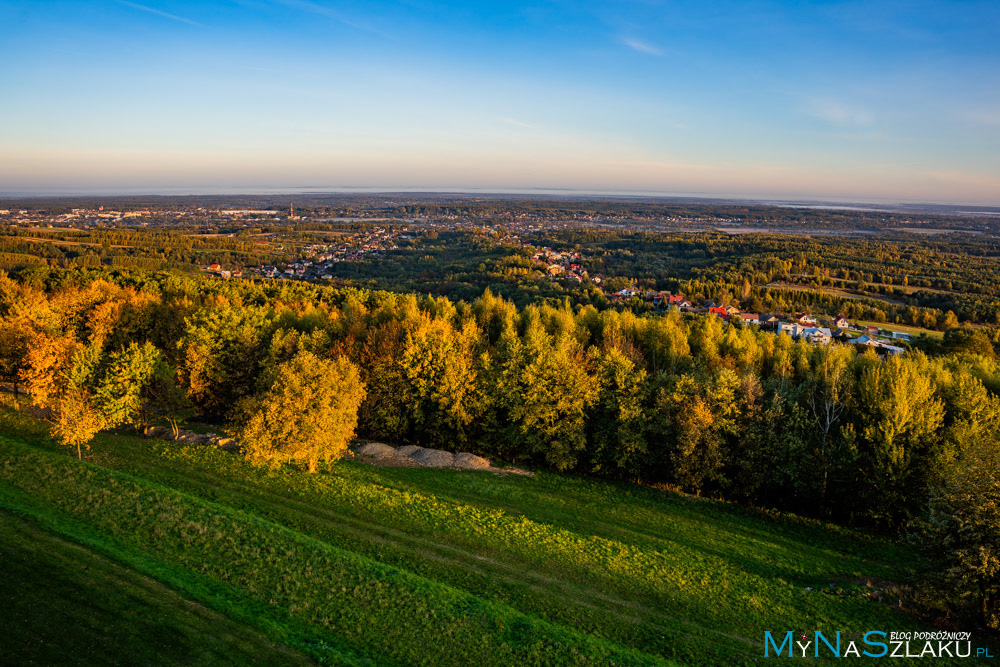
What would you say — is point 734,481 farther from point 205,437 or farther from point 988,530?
point 205,437

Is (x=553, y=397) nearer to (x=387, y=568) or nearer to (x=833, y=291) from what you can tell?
(x=387, y=568)

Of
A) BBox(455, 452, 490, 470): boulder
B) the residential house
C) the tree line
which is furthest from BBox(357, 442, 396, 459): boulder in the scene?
the residential house

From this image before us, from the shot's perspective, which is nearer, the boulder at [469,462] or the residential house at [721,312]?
the boulder at [469,462]

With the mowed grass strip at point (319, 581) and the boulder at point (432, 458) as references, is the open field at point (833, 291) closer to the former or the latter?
the boulder at point (432, 458)

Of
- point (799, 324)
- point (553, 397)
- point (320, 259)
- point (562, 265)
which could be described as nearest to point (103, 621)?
point (553, 397)

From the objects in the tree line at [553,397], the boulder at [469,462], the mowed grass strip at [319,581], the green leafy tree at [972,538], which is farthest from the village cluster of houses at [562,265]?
the mowed grass strip at [319,581]

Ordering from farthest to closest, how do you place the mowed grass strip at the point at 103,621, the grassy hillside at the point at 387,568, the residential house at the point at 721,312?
the residential house at the point at 721,312, the grassy hillside at the point at 387,568, the mowed grass strip at the point at 103,621
